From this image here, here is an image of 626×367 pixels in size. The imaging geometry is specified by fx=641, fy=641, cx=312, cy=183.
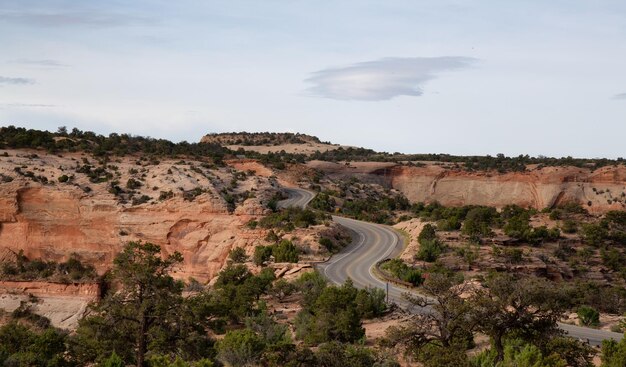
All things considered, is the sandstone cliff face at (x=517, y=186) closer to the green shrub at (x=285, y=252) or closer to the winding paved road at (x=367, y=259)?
the winding paved road at (x=367, y=259)

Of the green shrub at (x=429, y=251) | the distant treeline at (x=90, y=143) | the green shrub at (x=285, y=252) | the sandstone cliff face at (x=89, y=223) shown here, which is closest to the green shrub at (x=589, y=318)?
the green shrub at (x=429, y=251)

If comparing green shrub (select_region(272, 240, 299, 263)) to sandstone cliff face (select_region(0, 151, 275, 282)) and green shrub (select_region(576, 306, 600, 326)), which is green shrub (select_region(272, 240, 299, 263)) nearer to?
sandstone cliff face (select_region(0, 151, 275, 282))

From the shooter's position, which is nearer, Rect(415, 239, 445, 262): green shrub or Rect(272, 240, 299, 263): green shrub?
Rect(272, 240, 299, 263): green shrub

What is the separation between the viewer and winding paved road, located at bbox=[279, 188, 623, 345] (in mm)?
26703

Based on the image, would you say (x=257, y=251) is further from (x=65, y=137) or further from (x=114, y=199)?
(x=65, y=137)

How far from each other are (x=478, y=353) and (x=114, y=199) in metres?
33.6

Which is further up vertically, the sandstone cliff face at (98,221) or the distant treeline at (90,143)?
the distant treeline at (90,143)

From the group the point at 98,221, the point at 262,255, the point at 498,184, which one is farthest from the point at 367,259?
the point at 498,184

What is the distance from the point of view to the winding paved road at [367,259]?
2670 cm

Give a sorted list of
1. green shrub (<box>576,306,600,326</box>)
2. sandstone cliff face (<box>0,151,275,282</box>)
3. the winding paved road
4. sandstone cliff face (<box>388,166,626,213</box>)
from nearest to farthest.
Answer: the winding paved road, green shrub (<box>576,306,600,326</box>), sandstone cliff face (<box>0,151,275,282</box>), sandstone cliff face (<box>388,166,626,213</box>)

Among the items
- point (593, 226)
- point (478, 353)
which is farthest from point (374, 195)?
point (478, 353)

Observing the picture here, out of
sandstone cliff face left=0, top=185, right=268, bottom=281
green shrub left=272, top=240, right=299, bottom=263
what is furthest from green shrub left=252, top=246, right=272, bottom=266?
sandstone cliff face left=0, top=185, right=268, bottom=281

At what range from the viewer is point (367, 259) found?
41688mm

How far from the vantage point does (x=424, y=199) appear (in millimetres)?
87625
